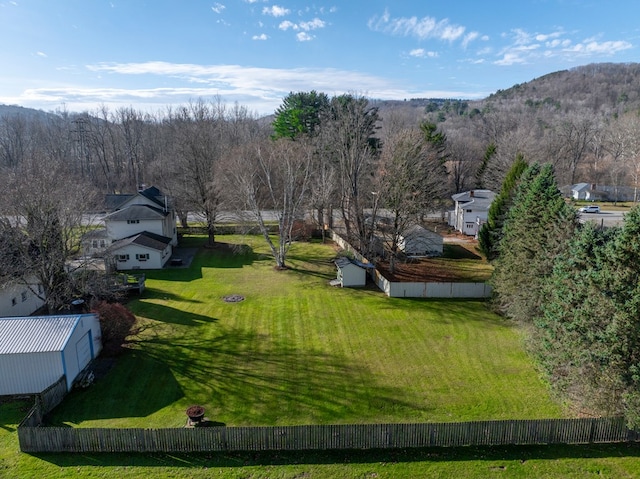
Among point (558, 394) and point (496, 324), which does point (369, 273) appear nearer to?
point (496, 324)

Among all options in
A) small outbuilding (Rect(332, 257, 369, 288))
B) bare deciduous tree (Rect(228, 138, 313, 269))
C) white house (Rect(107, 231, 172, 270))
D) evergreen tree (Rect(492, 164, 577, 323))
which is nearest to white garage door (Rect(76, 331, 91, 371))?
white house (Rect(107, 231, 172, 270))

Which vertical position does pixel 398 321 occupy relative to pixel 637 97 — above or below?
below

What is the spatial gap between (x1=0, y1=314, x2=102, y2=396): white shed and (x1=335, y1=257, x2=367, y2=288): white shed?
58.7 feet

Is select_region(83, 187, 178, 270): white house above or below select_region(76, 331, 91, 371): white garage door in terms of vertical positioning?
above

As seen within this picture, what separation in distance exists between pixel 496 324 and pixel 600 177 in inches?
2827

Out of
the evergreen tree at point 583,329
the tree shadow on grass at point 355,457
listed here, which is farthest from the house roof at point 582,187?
the tree shadow on grass at point 355,457

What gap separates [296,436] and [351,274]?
18.1m

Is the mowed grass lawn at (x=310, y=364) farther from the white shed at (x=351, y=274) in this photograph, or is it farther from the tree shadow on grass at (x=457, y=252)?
the tree shadow on grass at (x=457, y=252)

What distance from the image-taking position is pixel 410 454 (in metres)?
13.5

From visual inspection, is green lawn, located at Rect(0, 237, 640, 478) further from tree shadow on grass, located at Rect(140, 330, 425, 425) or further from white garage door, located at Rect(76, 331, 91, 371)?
white garage door, located at Rect(76, 331, 91, 371)

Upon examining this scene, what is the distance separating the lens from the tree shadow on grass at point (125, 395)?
1551cm

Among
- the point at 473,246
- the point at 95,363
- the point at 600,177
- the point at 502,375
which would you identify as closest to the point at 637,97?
the point at 600,177

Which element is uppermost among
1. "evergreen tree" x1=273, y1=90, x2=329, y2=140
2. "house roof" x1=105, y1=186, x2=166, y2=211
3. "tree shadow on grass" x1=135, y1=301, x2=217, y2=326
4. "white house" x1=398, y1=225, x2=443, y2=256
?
"evergreen tree" x1=273, y1=90, x2=329, y2=140

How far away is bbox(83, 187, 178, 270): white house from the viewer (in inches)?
1351
